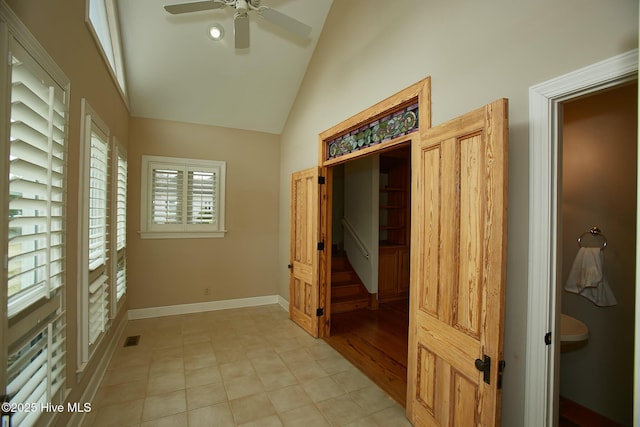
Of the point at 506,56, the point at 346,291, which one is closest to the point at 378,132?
the point at 506,56

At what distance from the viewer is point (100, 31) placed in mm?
2752

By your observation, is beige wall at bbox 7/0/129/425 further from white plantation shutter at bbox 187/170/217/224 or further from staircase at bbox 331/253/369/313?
staircase at bbox 331/253/369/313

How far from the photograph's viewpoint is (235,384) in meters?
2.57

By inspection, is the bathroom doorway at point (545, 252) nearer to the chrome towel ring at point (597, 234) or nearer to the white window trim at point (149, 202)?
the chrome towel ring at point (597, 234)

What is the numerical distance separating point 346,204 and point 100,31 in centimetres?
419

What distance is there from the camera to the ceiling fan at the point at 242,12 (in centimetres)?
220

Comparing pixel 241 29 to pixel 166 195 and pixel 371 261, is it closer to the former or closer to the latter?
pixel 166 195

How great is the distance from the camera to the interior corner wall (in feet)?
4.33

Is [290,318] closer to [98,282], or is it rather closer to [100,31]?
[98,282]

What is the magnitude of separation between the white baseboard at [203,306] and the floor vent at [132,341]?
2.22 ft

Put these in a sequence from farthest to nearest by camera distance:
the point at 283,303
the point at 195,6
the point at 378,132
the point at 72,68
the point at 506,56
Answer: the point at 283,303 < the point at 378,132 < the point at 195,6 < the point at 72,68 < the point at 506,56

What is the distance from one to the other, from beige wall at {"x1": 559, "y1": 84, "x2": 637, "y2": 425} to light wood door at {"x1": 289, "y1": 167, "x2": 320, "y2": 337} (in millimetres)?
2360

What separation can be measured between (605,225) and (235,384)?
326 centimetres

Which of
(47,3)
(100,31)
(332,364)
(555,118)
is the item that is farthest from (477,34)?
(100,31)
